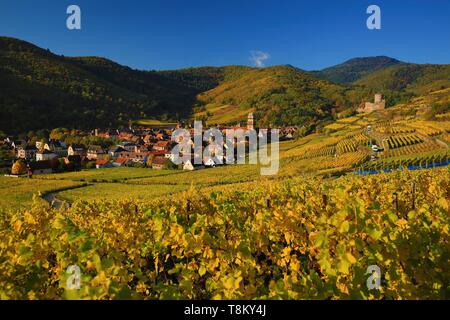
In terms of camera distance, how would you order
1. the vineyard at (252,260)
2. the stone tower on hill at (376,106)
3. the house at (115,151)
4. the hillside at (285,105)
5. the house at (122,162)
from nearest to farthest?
the vineyard at (252,260)
the house at (122,162)
the house at (115,151)
the stone tower on hill at (376,106)
the hillside at (285,105)

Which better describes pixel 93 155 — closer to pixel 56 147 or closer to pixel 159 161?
pixel 56 147

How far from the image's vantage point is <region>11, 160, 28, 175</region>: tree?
55.5 meters

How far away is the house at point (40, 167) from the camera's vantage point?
56.3 meters

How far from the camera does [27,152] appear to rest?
252ft

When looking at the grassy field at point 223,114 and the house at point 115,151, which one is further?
the grassy field at point 223,114

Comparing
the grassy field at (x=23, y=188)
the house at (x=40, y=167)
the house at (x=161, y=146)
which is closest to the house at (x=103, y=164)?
the house at (x=40, y=167)

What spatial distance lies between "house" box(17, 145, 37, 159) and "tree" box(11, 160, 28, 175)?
2156cm

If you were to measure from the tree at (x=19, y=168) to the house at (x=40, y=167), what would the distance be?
3.51 ft

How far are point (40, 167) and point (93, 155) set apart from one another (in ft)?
73.6

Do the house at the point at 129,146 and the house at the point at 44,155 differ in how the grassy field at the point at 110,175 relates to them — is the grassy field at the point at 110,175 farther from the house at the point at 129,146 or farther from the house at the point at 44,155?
the house at the point at 129,146

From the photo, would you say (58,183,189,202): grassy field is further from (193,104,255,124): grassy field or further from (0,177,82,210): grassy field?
(193,104,255,124): grassy field

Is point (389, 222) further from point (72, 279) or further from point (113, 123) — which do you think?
point (113, 123)

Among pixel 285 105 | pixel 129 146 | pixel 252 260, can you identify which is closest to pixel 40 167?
pixel 129 146

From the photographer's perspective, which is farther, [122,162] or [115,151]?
[115,151]
